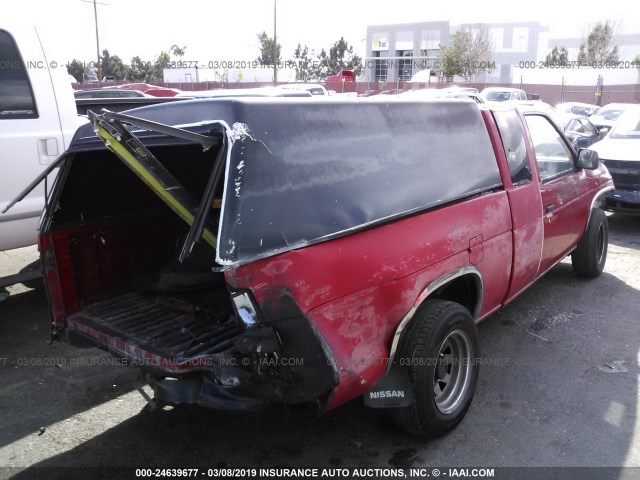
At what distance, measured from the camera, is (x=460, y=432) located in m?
3.34

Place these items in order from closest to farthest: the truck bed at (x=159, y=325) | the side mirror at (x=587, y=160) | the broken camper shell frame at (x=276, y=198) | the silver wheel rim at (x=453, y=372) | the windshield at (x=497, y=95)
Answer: the broken camper shell frame at (x=276, y=198)
the truck bed at (x=159, y=325)
the silver wheel rim at (x=453, y=372)
the side mirror at (x=587, y=160)
the windshield at (x=497, y=95)

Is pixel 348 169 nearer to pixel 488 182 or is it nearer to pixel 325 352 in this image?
pixel 325 352

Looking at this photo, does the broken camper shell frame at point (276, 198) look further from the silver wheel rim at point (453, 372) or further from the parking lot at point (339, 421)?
the silver wheel rim at point (453, 372)

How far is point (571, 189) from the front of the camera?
496cm

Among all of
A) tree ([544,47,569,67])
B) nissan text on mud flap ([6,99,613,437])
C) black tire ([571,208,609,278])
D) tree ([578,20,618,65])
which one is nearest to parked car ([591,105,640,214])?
black tire ([571,208,609,278])

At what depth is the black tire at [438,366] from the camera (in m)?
2.94

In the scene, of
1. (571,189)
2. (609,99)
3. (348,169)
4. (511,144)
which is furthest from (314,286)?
(609,99)

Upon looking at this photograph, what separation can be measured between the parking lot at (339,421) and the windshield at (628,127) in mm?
5965

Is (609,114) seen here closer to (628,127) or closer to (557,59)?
(628,127)

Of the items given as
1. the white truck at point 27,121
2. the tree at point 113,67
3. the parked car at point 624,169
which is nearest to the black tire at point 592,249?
the parked car at point 624,169

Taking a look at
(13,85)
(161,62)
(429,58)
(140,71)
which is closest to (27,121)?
(13,85)

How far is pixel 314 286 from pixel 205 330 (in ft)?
3.58

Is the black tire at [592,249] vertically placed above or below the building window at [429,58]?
below

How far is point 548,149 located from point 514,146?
0.89 m
